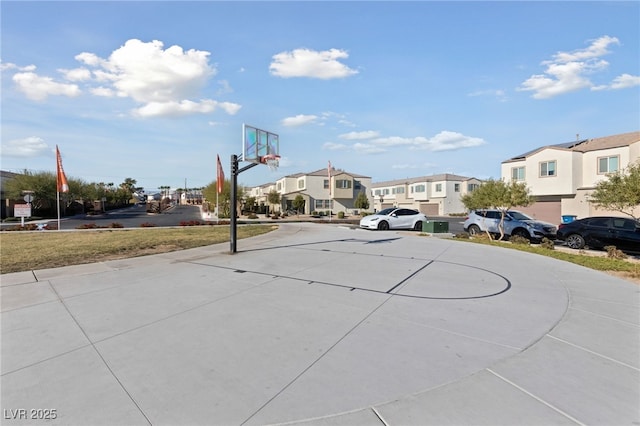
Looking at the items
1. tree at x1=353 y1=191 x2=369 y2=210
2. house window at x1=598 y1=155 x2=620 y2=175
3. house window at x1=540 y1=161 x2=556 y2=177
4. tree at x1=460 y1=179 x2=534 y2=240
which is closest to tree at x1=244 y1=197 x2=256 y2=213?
tree at x1=353 y1=191 x2=369 y2=210

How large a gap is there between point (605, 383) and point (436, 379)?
5.36ft

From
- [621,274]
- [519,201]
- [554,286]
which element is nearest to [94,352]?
[554,286]

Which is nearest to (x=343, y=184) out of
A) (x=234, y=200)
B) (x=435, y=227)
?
(x=435, y=227)

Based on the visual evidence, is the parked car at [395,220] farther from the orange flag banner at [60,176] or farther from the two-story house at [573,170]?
the orange flag banner at [60,176]

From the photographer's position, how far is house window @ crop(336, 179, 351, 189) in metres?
50.2

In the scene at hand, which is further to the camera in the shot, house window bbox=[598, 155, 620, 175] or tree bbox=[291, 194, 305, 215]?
tree bbox=[291, 194, 305, 215]

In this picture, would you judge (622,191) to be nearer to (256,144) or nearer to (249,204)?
(256,144)

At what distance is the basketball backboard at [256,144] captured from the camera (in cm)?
1177

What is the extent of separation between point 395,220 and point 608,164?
19.8m

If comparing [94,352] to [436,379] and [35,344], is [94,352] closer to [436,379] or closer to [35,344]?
[35,344]

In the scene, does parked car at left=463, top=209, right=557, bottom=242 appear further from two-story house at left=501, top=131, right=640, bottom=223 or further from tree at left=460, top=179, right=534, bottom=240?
two-story house at left=501, top=131, right=640, bottom=223

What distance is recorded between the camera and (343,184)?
5056 cm

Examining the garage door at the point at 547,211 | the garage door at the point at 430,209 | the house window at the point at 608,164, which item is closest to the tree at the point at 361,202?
the garage door at the point at 430,209

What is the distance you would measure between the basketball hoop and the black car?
13218mm
